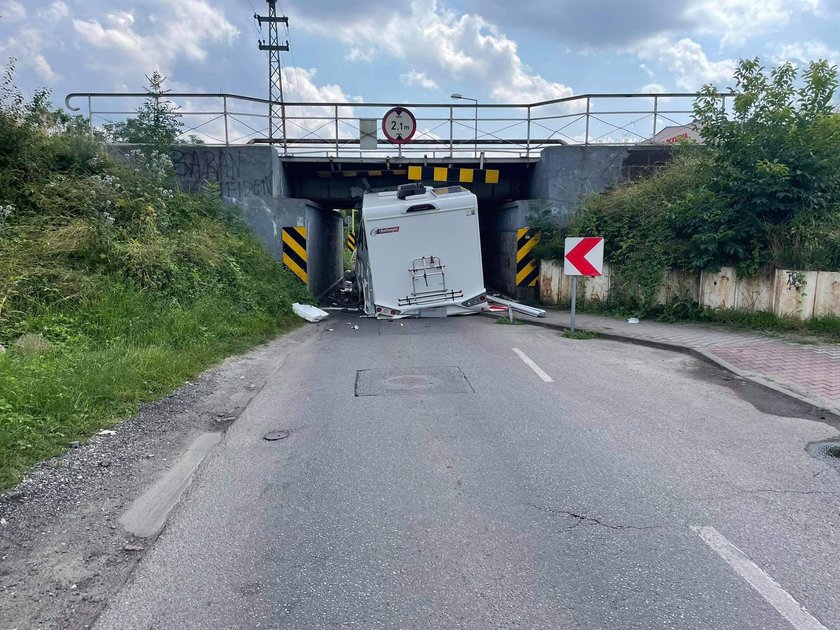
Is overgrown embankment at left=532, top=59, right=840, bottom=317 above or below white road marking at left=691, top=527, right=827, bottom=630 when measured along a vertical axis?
above

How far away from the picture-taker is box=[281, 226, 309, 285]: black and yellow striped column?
50.8 feet

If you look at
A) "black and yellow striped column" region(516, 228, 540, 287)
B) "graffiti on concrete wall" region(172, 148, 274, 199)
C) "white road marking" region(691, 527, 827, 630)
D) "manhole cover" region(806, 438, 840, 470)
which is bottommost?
"white road marking" region(691, 527, 827, 630)

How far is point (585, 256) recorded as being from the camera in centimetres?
1090

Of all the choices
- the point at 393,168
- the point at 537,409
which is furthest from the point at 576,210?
the point at 537,409

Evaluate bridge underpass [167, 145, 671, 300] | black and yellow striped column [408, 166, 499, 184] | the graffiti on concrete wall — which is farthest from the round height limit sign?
the graffiti on concrete wall

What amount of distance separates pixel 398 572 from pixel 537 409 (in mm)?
3323

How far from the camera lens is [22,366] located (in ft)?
20.0

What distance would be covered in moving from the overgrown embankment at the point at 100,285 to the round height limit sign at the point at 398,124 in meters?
4.61

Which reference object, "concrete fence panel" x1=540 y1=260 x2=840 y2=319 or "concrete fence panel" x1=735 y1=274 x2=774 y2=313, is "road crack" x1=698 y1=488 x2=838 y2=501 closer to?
"concrete fence panel" x1=540 y1=260 x2=840 y2=319

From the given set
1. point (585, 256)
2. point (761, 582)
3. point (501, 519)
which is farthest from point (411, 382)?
point (585, 256)

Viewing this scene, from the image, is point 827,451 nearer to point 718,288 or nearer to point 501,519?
point 501,519

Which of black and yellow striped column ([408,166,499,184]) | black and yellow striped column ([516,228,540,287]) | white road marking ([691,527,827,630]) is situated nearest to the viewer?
white road marking ([691,527,827,630])

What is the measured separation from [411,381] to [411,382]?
0.18 feet

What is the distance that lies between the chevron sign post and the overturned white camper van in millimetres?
2785
